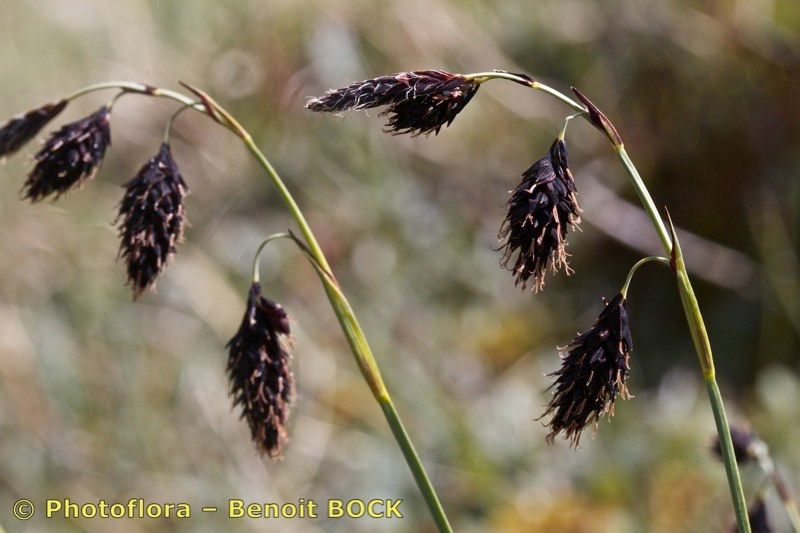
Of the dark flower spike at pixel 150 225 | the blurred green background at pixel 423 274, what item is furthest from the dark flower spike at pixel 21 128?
the blurred green background at pixel 423 274

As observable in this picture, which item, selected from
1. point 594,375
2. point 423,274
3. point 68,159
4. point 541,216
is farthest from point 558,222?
point 423,274

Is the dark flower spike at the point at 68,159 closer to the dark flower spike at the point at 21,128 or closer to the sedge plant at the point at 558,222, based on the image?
the dark flower spike at the point at 21,128

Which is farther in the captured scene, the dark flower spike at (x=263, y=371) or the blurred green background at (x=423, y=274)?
the blurred green background at (x=423, y=274)

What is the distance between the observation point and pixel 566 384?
69cm

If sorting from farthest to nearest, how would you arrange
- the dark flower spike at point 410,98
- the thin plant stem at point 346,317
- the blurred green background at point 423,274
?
the blurred green background at point 423,274, the thin plant stem at point 346,317, the dark flower spike at point 410,98

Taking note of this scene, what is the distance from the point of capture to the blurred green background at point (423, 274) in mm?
2215

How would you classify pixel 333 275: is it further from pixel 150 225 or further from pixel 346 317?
pixel 150 225

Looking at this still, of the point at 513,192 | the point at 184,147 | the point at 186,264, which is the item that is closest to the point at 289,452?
the point at 186,264

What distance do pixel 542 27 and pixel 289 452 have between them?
6.23ft

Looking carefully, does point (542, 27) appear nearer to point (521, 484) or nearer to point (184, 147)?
point (184, 147)

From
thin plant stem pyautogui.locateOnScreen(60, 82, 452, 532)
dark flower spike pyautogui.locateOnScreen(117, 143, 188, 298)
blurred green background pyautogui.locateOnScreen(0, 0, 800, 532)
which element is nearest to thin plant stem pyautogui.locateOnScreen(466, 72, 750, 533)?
thin plant stem pyautogui.locateOnScreen(60, 82, 452, 532)

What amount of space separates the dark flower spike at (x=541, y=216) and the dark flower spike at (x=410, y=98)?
8cm

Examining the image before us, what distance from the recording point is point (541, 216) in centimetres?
65

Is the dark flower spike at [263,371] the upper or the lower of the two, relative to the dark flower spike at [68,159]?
lower
